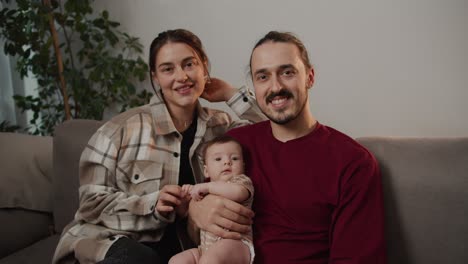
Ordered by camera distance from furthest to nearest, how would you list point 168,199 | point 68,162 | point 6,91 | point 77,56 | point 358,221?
point 6,91 < point 77,56 < point 68,162 < point 168,199 < point 358,221

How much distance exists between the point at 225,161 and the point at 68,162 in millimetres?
846

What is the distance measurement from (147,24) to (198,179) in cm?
129

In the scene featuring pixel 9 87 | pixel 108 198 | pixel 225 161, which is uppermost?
pixel 9 87

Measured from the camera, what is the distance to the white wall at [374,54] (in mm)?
1714

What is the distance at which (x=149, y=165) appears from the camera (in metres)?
1.51

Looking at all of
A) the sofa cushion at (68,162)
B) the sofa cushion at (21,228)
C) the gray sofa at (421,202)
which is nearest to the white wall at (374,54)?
the gray sofa at (421,202)

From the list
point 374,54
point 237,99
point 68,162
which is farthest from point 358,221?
point 68,162

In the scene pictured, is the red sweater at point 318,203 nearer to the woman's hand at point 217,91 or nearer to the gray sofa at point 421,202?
the gray sofa at point 421,202

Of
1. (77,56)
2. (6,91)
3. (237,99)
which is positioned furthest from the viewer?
(6,91)

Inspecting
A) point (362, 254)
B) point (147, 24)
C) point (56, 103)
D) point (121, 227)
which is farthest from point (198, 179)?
point (56, 103)

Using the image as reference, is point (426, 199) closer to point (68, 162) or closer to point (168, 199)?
point (168, 199)

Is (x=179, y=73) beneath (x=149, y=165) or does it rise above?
above

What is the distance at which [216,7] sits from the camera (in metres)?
2.19

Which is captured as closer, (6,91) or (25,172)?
(25,172)
